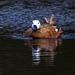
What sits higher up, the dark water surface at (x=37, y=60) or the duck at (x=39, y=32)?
the dark water surface at (x=37, y=60)

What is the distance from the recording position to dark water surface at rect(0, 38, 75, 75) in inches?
281

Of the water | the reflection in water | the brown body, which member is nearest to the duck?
the brown body

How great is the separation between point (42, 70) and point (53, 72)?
276 millimetres

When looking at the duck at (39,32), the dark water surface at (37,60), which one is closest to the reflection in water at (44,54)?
the dark water surface at (37,60)

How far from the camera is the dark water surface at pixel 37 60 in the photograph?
23.4 feet

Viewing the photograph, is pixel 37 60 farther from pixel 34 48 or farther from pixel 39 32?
pixel 39 32

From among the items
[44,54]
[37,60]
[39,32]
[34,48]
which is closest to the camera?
[37,60]

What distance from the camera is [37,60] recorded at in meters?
8.16

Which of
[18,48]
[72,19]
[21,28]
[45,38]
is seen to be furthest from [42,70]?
[72,19]

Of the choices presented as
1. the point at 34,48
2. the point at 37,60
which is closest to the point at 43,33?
the point at 34,48

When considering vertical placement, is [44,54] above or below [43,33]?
above

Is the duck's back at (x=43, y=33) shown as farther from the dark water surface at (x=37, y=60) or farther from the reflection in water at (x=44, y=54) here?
the dark water surface at (x=37, y=60)

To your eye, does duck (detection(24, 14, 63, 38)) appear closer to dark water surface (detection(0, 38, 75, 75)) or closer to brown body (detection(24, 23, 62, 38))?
brown body (detection(24, 23, 62, 38))

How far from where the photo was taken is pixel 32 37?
42.6 ft
